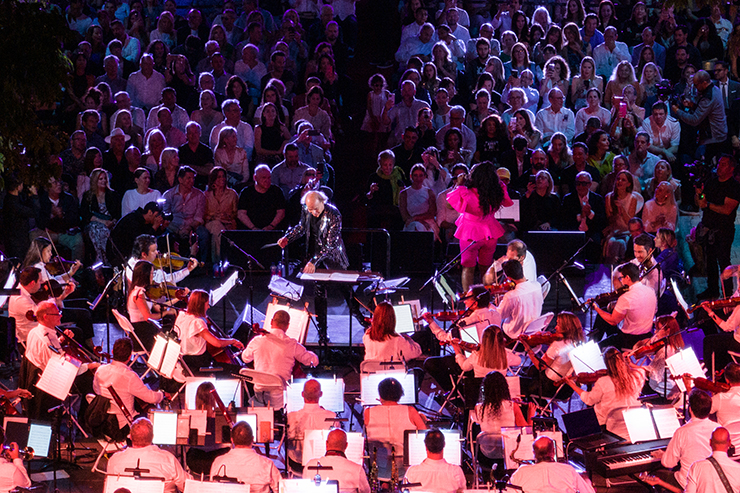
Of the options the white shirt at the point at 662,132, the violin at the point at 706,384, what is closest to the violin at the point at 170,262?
the violin at the point at 706,384

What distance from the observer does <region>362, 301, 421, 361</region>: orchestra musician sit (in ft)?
26.7

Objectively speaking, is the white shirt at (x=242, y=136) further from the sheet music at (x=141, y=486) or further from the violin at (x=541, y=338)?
the sheet music at (x=141, y=486)

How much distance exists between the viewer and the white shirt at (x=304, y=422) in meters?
6.95

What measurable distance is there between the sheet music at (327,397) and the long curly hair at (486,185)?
3.50m

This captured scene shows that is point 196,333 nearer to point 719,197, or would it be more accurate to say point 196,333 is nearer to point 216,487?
point 216,487

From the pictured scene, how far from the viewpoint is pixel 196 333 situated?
834cm

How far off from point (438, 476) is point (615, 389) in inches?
78.6

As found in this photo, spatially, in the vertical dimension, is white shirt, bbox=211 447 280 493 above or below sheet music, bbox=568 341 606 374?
below

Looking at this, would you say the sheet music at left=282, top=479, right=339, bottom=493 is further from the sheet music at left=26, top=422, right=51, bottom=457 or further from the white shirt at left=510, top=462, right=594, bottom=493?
the sheet music at left=26, top=422, right=51, bottom=457

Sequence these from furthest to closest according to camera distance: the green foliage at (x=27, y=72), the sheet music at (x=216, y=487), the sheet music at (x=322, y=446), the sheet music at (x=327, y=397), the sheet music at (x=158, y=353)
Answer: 1. the sheet music at (x=158, y=353)
2. the green foliage at (x=27, y=72)
3. the sheet music at (x=327, y=397)
4. the sheet music at (x=322, y=446)
5. the sheet music at (x=216, y=487)

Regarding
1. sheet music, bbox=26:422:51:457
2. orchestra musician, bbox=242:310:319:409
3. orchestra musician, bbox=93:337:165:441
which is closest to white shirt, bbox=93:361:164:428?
orchestra musician, bbox=93:337:165:441

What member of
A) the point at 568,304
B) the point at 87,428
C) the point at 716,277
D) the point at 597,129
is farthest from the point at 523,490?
the point at 597,129

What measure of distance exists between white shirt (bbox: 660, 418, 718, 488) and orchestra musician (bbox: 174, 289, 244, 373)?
385cm

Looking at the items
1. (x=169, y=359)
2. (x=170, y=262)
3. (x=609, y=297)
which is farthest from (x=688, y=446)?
(x=170, y=262)
